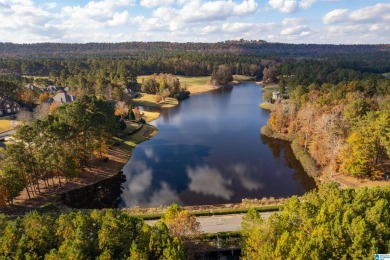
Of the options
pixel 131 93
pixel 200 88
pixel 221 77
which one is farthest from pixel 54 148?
pixel 221 77

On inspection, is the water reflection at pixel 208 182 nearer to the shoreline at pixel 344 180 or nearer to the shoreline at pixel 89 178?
the shoreline at pixel 89 178

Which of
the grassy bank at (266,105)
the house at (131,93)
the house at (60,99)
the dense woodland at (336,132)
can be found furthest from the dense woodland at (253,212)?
the house at (131,93)

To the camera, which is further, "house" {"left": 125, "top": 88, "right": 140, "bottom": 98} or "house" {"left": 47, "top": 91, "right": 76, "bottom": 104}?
"house" {"left": 125, "top": 88, "right": 140, "bottom": 98}

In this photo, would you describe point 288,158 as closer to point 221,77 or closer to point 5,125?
point 5,125

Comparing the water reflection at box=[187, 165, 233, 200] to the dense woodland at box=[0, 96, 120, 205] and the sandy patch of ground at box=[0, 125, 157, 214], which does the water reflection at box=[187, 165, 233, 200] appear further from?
the dense woodland at box=[0, 96, 120, 205]

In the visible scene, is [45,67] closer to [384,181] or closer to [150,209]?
[150,209]

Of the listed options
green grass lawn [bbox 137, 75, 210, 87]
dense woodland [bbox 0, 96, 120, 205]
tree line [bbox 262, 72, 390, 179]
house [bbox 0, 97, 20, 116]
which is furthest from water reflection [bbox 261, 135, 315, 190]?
green grass lawn [bbox 137, 75, 210, 87]

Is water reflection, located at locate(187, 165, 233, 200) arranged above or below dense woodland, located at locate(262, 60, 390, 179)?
below
